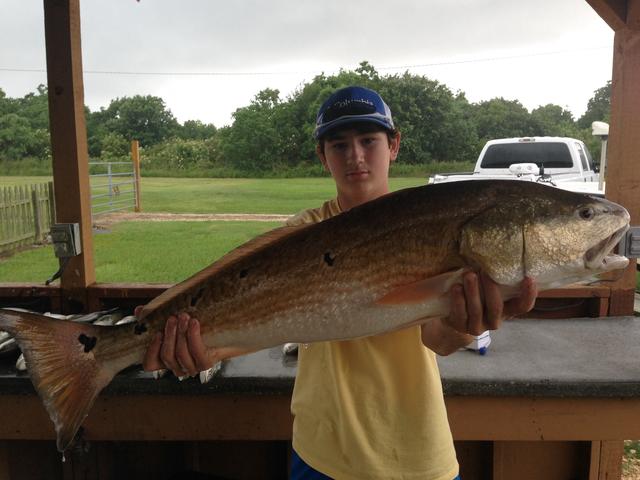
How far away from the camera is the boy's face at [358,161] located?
7.66 feet

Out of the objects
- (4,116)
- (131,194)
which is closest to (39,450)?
(131,194)

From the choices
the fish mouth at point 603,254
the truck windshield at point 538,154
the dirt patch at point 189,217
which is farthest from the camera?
the dirt patch at point 189,217

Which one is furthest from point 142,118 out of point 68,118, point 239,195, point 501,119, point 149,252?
point 68,118

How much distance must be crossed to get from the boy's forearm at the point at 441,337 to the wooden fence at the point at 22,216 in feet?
30.6

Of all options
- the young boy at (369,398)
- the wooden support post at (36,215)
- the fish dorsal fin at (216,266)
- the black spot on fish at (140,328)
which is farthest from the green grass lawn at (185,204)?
the black spot on fish at (140,328)

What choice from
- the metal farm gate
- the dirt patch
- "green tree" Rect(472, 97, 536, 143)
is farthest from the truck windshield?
the metal farm gate

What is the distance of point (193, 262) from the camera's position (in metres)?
7.41

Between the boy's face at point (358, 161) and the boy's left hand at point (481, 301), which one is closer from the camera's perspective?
the boy's left hand at point (481, 301)

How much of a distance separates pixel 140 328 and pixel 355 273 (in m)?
0.85

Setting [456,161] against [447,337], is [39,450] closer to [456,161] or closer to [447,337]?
[447,337]

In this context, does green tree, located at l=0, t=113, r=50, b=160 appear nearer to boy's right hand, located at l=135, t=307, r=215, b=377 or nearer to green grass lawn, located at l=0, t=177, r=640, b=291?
green grass lawn, located at l=0, t=177, r=640, b=291

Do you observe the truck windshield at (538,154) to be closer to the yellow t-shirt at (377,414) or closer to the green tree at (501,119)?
the green tree at (501,119)

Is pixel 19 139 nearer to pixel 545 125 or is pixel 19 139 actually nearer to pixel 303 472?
pixel 303 472

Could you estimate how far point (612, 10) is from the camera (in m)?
3.60
